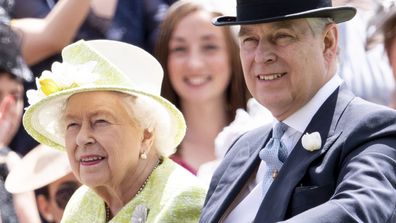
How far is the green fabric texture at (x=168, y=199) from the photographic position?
16.1ft

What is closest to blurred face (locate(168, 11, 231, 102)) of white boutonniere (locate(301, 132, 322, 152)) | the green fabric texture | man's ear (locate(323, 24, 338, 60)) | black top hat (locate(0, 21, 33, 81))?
black top hat (locate(0, 21, 33, 81))

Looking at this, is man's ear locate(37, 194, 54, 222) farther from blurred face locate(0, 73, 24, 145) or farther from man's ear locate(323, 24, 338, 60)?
man's ear locate(323, 24, 338, 60)

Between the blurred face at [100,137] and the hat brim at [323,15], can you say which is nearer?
the hat brim at [323,15]

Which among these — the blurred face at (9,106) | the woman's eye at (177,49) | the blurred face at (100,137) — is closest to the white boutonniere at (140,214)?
the blurred face at (100,137)

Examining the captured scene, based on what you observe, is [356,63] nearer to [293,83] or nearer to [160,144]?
[160,144]

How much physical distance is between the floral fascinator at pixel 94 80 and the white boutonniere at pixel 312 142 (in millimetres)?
964

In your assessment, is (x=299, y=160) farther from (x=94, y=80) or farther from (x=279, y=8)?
(x=94, y=80)

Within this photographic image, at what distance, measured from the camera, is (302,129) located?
14.3 feet

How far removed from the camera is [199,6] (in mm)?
6816

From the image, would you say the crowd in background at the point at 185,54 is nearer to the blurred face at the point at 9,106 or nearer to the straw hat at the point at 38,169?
the blurred face at the point at 9,106

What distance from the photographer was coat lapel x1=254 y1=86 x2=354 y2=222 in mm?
4160

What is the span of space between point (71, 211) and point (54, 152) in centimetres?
102

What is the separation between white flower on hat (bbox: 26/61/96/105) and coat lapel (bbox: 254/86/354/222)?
108 cm

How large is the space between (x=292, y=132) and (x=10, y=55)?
263 cm
